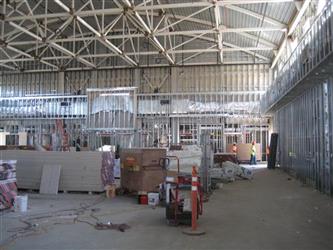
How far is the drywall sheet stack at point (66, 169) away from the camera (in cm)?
1294

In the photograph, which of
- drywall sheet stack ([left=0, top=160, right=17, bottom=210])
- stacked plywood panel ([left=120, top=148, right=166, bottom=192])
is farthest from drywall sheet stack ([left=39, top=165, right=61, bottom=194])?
drywall sheet stack ([left=0, top=160, right=17, bottom=210])

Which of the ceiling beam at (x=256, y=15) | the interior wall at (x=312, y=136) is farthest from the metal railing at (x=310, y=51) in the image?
the ceiling beam at (x=256, y=15)

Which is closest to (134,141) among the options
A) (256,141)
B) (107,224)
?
(256,141)

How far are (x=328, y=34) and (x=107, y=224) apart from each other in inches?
283

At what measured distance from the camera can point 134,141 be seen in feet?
92.2

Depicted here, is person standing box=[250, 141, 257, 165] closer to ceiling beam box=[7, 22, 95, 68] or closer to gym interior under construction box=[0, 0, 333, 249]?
gym interior under construction box=[0, 0, 333, 249]

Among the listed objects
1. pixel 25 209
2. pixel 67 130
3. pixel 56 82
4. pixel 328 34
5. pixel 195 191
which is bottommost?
pixel 25 209

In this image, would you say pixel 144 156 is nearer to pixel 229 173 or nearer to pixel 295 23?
pixel 229 173

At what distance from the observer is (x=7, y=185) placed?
10047 mm

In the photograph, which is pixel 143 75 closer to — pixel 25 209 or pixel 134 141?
pixel 134 141

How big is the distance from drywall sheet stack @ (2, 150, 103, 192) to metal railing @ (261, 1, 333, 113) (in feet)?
23.9

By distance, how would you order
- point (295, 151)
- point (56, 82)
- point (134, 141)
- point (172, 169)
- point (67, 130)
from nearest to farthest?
point (172, 169) → point (295, 151) → point (134, 141) → point (67, 130) → point (56, 82)

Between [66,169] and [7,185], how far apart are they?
3299mm

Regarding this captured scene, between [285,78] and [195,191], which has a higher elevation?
[285,78]
